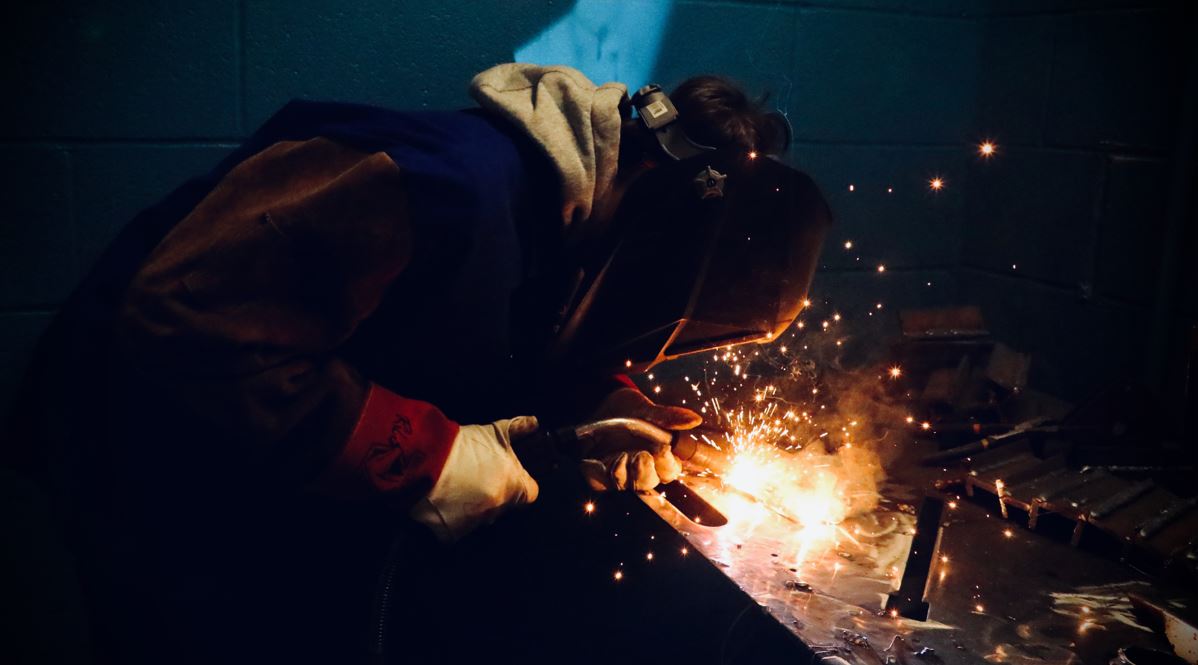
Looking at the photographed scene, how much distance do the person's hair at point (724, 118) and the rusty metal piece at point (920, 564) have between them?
820 mm

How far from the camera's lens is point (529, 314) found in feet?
6.54

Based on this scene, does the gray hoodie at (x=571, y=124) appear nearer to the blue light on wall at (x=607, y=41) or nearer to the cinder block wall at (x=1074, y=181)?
the blue light on wall at (x=607, y=41)

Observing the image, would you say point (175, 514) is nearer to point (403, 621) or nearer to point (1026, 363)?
point (403, 621)

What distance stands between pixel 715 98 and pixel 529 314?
594mm

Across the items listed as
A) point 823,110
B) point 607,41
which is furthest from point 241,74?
point 823,110

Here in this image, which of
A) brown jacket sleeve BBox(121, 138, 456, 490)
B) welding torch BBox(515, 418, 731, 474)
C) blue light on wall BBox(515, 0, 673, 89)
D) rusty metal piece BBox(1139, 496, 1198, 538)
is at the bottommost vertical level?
welding torch BBox(515, 418, 731, 474)

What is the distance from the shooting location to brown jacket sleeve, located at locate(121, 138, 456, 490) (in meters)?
1.51

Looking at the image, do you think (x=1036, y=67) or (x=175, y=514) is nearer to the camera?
(x=175, y=514)

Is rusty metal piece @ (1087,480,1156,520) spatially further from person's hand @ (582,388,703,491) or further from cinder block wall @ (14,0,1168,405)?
cinder block wall @ (14,0,1168,405)

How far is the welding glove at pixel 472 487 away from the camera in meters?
1.85

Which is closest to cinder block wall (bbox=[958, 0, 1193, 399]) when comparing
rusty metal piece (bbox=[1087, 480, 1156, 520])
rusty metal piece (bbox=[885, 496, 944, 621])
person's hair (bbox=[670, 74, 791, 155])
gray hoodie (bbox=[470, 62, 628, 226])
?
rusty metal piece (bbox=[1087, 480, 1156, 520])

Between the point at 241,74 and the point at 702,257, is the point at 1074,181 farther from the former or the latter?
the point at 241,74

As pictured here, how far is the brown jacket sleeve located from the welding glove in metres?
0.25

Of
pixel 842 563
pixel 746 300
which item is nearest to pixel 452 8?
pixel 746 300
